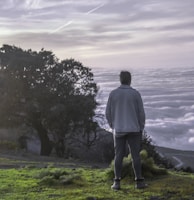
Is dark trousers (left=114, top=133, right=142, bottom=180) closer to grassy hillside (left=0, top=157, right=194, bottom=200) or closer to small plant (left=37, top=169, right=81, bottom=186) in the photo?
A: grassy hillside (left=0, top=157, right=194, bottom=200)

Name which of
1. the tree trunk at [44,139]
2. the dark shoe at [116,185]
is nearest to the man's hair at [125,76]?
the dark shoe at [116,185]

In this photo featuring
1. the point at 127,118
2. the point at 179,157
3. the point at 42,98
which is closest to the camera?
the point at 127,118

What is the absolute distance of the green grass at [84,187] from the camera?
836 centimetres

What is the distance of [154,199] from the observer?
8.08 metres

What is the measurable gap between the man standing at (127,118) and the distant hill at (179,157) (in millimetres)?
20651

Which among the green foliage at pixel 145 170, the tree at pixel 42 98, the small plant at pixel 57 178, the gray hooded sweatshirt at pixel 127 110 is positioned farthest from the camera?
the tree at pixel 42 98

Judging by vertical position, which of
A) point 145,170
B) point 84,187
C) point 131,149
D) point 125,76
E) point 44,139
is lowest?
point 44,139

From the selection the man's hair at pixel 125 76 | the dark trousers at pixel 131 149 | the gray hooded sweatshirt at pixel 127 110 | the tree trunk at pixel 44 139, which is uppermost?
the man's hair at pixel 125 76

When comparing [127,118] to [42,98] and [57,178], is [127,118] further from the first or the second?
[42,98]

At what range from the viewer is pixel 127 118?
8.71m


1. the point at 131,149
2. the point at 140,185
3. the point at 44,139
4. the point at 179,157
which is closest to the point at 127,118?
the point at 131,149

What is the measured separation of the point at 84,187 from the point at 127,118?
1.61 metres

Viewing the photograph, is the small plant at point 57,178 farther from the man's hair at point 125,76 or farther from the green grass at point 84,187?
the man's hair at point 125,76

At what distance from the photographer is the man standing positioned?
8711mm
